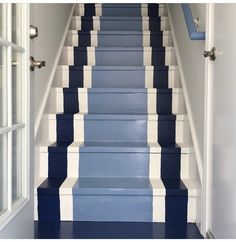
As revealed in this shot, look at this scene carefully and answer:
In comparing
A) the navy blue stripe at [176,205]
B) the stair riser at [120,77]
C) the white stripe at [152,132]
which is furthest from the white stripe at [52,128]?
the navy blue stripe at [176,205]

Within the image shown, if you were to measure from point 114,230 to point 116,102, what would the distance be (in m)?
1.00

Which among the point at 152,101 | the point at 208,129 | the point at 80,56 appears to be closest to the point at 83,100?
the point at 152,101

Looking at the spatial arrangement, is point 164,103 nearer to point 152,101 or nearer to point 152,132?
point 152,101

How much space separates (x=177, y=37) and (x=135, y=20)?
0.84 metres

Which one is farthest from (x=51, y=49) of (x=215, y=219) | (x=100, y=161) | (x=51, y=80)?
(x=215, y=219)

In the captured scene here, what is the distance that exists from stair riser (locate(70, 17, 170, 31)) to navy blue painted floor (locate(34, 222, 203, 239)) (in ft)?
6.92

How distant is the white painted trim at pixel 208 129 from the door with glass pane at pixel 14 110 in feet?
2.73

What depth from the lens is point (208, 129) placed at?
5.61ft

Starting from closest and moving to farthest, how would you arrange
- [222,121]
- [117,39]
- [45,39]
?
[222,121] < [45,39] < [117,39]

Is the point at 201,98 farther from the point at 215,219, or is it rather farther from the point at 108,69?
the point at 108,69

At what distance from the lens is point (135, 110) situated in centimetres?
254

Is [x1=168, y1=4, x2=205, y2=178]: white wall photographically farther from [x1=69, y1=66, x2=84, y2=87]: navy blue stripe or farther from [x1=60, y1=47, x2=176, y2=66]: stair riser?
[x1=69, y1=66, x2=84, y2=87]: navy blue stripe

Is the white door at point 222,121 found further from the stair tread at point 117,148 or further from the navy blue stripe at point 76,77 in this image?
the navy blue stripe at point 76,77

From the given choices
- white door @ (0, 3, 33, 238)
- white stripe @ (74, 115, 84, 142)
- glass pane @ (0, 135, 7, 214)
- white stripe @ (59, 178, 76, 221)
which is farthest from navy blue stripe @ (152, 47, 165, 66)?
glass pane @ (0, 135, 7, 214)
